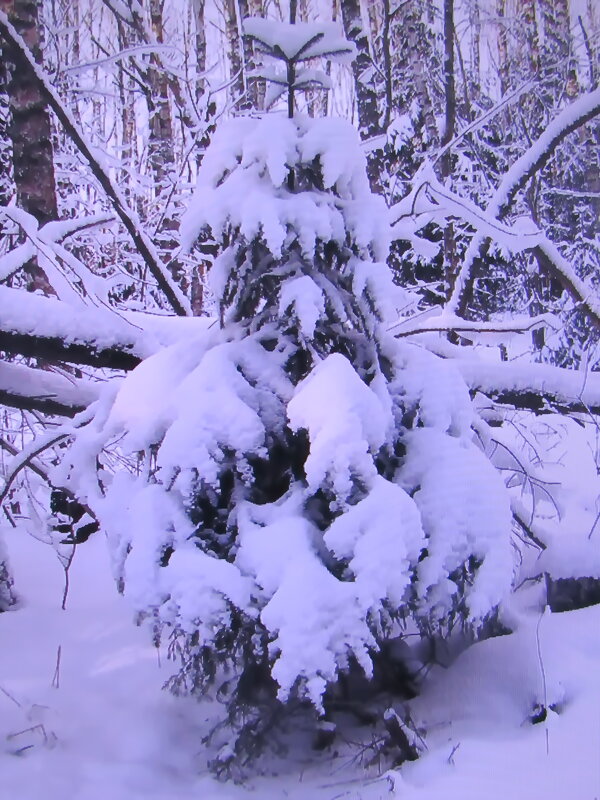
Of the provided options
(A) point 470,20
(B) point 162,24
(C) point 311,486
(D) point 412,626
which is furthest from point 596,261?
(C) point 311,486

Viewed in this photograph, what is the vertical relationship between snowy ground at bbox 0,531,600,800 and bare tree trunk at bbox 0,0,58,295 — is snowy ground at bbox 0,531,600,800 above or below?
below

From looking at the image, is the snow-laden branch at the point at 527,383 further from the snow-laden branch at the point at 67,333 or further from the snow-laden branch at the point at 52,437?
the snow-laden branch at the point at 52,437

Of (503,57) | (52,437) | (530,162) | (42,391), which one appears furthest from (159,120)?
(52,437)

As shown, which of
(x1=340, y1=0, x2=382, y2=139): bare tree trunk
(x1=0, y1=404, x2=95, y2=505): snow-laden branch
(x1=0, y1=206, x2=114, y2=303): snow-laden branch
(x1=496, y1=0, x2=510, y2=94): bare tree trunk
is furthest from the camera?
(x1=496, y1=0, x2=510, y2=94): bare tree trunk

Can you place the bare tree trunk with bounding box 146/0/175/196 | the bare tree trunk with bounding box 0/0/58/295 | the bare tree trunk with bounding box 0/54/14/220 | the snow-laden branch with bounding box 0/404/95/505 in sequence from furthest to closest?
the bare tree trunk with bounding box 146/0/175/196 → the bare tree trunk with bounding box 0/54/14/220 → the bare tree trunk with bounding box 0/0/58/295 → the snow-laden branch with bounding box 0/404/95/505

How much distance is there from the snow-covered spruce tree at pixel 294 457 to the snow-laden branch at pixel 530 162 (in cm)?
179

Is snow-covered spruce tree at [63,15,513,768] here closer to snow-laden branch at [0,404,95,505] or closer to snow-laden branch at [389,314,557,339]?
snow-laden branch at [0,404,95,505]

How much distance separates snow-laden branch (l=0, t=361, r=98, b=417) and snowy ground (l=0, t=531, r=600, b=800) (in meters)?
1.13

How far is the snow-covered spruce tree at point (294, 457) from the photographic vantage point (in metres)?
1.90

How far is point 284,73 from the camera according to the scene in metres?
2.22

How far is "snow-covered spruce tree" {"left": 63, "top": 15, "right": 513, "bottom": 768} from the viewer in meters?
1.90

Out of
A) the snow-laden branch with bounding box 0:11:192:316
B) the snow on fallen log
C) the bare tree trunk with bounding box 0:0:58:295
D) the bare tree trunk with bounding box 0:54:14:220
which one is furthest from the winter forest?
the bare tree trunk with bounding box 0:54:14:220

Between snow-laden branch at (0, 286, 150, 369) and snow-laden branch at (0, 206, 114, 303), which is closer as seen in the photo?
snow-laden branch at (0, 286, 150, 369)

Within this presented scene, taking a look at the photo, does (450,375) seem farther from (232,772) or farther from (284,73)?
(232,772)
